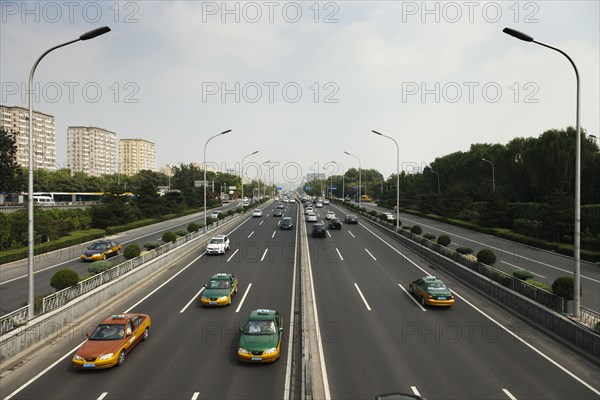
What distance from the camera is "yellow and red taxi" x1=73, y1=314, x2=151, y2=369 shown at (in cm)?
1276

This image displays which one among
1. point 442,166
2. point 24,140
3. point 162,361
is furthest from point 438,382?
point 24,140

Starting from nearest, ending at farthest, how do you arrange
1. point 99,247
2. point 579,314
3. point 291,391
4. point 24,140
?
point 291,391 → point 579,314 → point 99,247 → point 24,140

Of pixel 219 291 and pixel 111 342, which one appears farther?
pixel 219 291

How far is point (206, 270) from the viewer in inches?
1142

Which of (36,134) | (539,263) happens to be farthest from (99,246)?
(36,134)

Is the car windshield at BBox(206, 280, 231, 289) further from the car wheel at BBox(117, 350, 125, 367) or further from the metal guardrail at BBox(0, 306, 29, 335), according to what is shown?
the metal guardrail at BBox(0, 306, 29, 335)

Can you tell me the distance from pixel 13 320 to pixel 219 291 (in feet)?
29.0

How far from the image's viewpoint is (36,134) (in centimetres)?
15000

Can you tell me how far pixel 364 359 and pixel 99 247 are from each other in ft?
90.7

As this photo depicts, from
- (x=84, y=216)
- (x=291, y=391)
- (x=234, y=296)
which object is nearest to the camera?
(x=291, y=391)

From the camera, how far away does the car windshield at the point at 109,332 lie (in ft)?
45.7

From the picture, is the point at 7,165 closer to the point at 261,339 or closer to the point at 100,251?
the point at 100,251

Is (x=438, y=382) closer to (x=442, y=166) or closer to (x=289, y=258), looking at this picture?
(x=289, y=258)

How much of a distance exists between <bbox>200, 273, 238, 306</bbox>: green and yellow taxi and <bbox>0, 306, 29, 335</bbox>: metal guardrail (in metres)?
7.58
